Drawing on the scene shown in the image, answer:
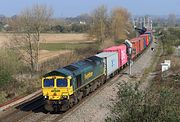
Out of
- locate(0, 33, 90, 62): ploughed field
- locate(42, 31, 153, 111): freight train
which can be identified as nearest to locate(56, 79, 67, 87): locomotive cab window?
locate(42, 31, 153, 111): freight train

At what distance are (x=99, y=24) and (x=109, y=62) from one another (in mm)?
45810

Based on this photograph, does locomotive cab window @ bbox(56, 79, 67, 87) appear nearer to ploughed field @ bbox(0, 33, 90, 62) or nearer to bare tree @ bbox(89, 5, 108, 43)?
ploughed field @ bbox(0, 33, 90, 62)

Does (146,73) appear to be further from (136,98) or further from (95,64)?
(136,98)

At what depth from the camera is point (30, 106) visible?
973 inches

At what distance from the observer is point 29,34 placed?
42625mm

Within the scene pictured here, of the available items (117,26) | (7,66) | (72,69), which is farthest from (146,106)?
(117,26)

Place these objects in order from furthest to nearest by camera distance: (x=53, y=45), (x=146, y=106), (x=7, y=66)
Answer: (x=53, y=45), (x=7, y=66), (x=146, y=106)

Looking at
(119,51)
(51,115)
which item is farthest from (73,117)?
(119,51)

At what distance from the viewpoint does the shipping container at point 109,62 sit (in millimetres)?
32719

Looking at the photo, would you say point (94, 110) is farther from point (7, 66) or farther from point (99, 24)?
point (99, 24)

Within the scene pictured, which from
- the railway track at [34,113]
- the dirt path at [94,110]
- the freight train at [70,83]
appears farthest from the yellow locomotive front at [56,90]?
the dirt path at [94,110]

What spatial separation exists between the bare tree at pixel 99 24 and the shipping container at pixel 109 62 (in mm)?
40221

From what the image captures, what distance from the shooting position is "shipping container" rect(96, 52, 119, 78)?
3272cm

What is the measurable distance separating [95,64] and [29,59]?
16595mm
